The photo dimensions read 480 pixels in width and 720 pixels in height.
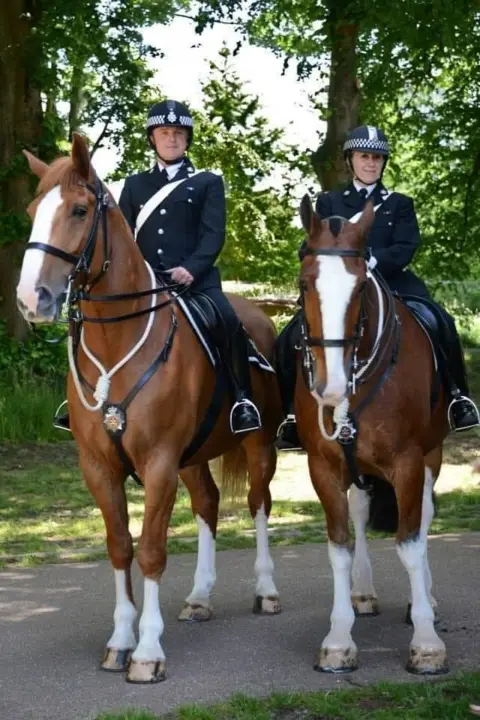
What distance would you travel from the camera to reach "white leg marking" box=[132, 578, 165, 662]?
22.2 feet

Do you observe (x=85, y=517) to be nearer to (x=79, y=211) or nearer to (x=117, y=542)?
(x=117, y=542)

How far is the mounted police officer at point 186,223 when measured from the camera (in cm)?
777

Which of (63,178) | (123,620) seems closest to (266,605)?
(123,620)

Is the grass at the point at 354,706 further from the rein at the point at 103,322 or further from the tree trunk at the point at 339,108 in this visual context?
the tree trunk at the point at 339,108

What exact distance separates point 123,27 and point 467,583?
12387 mm

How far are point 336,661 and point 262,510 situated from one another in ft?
5.86

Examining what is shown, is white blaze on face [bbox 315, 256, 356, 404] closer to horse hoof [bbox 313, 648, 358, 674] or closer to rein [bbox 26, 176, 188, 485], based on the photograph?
rein [bbox 26, 176, 188, 485]

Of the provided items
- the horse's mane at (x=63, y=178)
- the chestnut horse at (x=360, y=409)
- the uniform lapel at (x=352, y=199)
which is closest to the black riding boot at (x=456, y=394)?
the chestnut horse at (x=360, y=409)

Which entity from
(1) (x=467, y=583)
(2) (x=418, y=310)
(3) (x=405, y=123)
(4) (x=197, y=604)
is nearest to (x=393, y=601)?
(1) (x=467, y=583)

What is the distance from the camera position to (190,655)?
7262mm

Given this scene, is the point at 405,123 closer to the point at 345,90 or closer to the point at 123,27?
the point at 345,90

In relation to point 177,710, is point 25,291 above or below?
above

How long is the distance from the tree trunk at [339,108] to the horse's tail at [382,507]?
10.5m

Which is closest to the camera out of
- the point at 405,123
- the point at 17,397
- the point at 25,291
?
the point at 25,291
